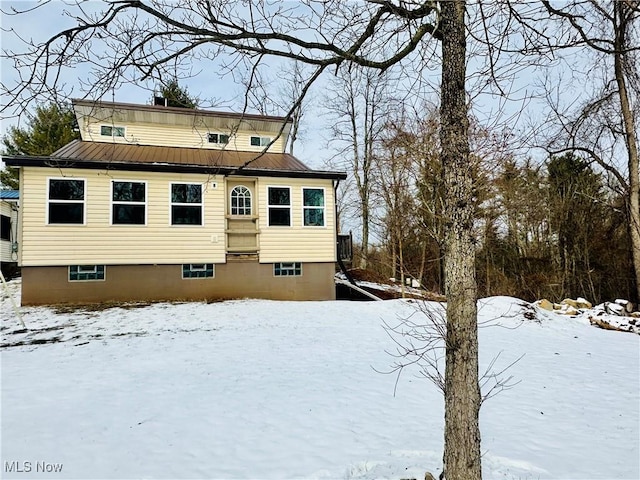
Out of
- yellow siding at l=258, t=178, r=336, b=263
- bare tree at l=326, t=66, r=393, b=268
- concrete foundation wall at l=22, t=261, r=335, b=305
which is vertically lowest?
concrete foundation wall at l=22, t=261, r=335, b=305

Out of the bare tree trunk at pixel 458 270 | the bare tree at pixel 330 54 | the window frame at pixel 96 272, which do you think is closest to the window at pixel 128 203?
the window frame at pixel 96 272

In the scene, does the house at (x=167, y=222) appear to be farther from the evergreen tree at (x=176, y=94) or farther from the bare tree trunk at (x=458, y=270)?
the bare tree trunk at (x=458, y=270)

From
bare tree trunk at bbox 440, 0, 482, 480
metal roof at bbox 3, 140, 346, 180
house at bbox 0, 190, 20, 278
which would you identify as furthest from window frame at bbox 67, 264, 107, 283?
bare tree trunk at bbox 440, 0, 482, 480

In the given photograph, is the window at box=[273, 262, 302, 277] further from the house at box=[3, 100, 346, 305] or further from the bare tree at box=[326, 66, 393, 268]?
the bare tree at box=[326, 66, 393, 268]

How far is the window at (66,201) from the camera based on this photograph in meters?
10.1

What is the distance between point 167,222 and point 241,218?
219 cm

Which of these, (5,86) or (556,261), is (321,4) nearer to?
(5,86)

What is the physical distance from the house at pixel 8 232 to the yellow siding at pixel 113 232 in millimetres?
6835

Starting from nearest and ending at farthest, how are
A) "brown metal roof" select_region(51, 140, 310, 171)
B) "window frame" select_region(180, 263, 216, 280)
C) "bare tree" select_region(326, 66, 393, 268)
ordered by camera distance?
Answer: 1. "brown metal roof" select_region(51, 140, 310, 171)
2. "window frame" select_region(180, 263, 216, 280)
3. "bare tree" select_region(326, 66, 393, 268)

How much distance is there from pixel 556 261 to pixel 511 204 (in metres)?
2.78

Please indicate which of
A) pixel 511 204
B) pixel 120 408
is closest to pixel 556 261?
pixel 511 204

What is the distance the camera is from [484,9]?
8.43 feet

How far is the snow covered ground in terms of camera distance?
309 cm

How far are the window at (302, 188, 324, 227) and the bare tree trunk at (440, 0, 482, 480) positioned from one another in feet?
32.1
